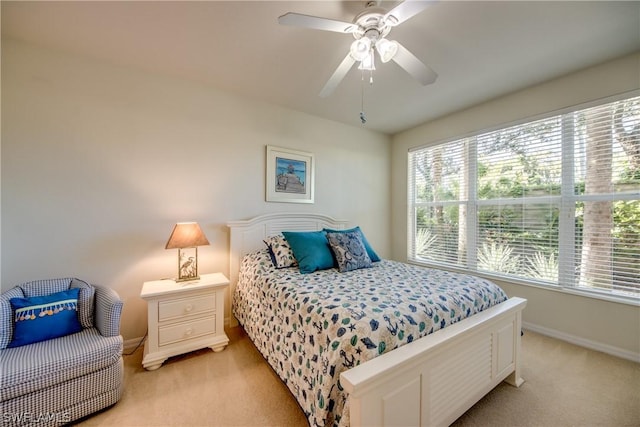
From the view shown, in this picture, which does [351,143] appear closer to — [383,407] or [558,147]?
[558,147]

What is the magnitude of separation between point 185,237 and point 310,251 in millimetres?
1074

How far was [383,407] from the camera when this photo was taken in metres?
1.08

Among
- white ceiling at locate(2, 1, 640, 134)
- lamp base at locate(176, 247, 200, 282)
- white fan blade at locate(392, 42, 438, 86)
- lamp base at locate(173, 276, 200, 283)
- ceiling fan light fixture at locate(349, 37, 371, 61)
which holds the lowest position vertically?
lamp base at locate(173, 276, 200, 283)

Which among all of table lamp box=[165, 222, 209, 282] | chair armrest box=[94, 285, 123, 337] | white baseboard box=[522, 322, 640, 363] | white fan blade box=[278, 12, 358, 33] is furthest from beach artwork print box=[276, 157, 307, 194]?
white baseboard box=[522, 322, 640, 363]

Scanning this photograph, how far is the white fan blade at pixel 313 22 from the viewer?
4.28 ft

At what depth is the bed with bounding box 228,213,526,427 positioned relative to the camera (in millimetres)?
1119

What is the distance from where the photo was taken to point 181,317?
203 cm

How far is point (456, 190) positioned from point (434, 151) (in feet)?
2.15

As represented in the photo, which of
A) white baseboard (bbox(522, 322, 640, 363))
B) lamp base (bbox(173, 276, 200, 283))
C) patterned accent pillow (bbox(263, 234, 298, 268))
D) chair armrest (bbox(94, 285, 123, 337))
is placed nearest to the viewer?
chair armrest (bbox(94, 285, 123, 337))

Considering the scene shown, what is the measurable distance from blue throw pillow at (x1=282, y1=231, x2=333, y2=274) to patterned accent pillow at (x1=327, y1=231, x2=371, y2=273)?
8cm

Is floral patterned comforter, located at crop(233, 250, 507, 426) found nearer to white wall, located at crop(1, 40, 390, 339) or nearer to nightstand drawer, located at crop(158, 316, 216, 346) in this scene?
nightstand drawer, located at crop(158, 316, 216, 346)

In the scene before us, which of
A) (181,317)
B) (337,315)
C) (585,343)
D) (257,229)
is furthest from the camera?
(257,229)

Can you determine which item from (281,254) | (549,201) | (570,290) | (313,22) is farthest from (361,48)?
(570,290)

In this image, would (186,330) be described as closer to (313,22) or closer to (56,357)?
(56,357)
